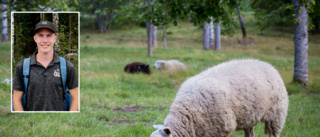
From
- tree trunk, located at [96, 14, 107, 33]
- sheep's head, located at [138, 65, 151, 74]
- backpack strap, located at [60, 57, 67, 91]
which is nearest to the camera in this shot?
backpack strap, located at [60, 57, 67, 91]

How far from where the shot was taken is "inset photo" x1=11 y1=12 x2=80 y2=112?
12.4 feet

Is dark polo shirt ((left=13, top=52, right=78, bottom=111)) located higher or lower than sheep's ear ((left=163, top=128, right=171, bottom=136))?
higher

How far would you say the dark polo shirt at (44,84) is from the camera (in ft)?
12.3

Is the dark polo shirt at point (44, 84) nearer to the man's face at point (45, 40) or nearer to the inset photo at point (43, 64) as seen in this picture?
the inset photo at point (43, 64)

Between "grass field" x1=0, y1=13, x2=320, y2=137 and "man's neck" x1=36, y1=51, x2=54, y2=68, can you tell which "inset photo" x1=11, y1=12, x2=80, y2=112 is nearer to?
→ "man's neck" x1=36, y1=51, x2=54, y2=68

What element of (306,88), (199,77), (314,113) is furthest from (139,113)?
(306,88)

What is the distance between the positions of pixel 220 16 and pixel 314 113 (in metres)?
4.17

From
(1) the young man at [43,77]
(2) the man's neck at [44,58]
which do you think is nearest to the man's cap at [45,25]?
(1) the young man at [43,77]

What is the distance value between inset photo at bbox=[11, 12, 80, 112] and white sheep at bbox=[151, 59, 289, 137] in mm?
1350

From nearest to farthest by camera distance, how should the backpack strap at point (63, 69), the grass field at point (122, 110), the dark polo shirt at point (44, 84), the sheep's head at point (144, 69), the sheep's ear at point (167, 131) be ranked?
the sheep's ear at point (167, 131) → the dark polo shirt at point (44, 84) → the backpack strap at point (63, 69) → the grass field at point (122, 110) → the sheep's head at point (144, 69)

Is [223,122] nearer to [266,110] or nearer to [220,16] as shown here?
[266,110]

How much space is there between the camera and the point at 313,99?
348 inches

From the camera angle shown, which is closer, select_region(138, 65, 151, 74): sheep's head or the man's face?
the man's face

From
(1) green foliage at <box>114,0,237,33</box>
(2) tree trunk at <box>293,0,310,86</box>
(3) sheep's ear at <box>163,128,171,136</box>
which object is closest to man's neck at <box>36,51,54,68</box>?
(3) sheep's ear at <box>163,128,171,136</box>
